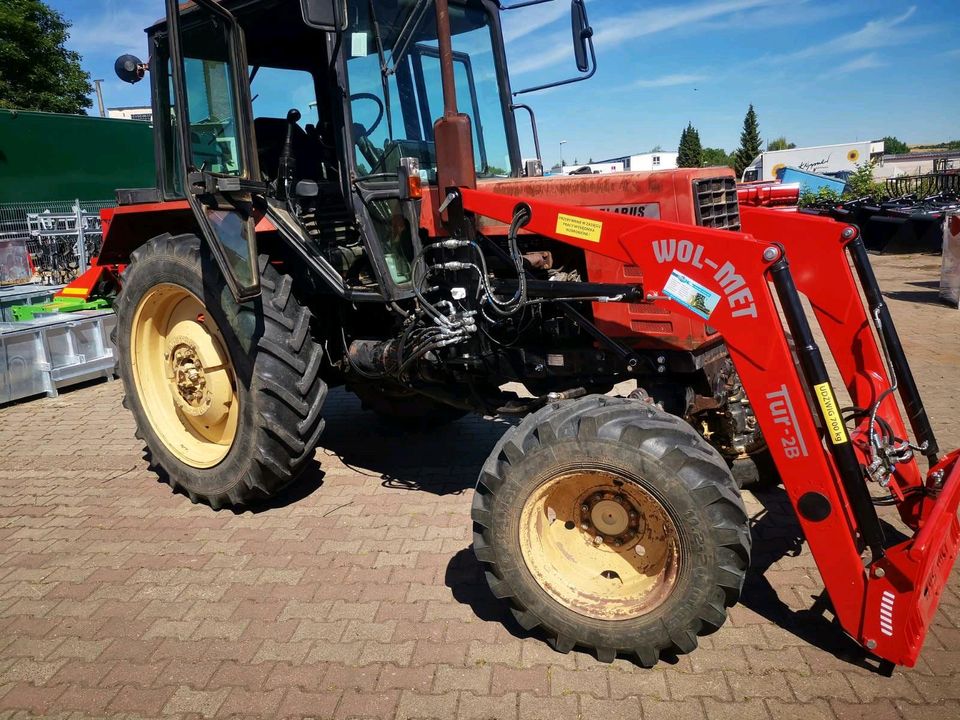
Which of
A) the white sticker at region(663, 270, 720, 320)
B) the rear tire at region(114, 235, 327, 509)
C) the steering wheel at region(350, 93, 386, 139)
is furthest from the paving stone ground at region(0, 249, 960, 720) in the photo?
the steering wheel at region(350, 93, 386, 139)

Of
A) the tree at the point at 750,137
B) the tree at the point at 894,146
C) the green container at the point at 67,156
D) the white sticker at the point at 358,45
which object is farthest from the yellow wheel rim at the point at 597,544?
the tree at the point at 894,146

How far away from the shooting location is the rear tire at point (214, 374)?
3.80m

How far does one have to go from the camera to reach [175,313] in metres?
4.55

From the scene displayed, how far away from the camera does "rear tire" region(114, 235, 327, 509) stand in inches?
149

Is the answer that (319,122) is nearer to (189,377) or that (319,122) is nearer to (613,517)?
(189,377)

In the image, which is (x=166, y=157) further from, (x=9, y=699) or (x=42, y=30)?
(x=42, y=30)

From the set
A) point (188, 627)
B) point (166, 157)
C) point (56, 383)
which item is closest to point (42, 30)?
point (56, 383)

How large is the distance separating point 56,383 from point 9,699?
5049 mm

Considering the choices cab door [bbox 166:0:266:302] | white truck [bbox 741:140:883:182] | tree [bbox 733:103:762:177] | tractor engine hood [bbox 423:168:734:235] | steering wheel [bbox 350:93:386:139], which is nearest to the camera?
tractor engine hood [bbox 423:168:734:235]

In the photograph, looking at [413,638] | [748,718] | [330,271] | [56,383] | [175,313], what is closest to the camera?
[748,718]

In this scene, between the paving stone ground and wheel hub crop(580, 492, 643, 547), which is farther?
wheel hub crop(580, 492, 643, 547)

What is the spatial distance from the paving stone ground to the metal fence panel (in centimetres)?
1006

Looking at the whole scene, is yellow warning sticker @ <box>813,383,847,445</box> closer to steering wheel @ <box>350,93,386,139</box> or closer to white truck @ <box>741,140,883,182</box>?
steering wheel @ <box>350,93,386,139</box>

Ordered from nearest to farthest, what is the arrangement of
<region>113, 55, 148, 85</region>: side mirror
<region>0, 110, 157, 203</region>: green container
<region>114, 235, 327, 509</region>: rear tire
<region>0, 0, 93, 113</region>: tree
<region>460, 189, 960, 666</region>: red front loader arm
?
<region>460, 189, 960, 666</region>: red front loader arm, <region>114, 235, 327, 509</region>: rear tire, <region>113, 55, 148, 85</region>: side mirror, <region>0, 110, 157, 203</region>: green container, <region>0, 0, 93, 113</region>: tree
